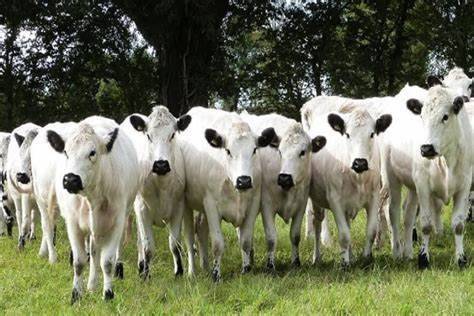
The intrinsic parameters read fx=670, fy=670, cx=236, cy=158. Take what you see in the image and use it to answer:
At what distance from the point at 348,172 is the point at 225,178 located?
1.86 meters

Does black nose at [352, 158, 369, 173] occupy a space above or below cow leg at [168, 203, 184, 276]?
above

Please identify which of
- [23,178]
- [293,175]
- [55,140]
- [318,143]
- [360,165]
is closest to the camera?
[55,140]

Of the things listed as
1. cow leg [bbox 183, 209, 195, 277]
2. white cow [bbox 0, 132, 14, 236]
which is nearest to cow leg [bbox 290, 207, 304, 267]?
cow leg [bbox 183, 209, 195, 277]

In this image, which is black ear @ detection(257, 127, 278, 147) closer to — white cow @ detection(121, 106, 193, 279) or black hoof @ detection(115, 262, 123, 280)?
white cow @ detection(121, 106, 193, 279)

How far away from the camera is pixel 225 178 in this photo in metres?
9.56

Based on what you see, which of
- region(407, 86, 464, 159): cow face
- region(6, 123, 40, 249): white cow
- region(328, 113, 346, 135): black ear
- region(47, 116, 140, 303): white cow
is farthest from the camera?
region(6, 123, 40, 249): white cow

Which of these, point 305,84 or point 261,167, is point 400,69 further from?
point 261,167

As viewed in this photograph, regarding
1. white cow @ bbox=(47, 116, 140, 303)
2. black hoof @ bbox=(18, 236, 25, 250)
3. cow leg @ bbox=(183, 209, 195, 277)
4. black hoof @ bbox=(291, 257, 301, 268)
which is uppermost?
white cow @ bbox=(47, 116, 140, 303)

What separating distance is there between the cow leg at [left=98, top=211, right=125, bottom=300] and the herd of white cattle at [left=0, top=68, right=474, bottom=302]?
16 millimetres

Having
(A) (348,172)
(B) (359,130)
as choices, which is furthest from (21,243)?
(B) (359,130)

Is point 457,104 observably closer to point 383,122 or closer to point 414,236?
point 383,122

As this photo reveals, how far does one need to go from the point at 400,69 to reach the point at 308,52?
134 inches

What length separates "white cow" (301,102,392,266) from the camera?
961 cm

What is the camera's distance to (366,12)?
25.5 meters
